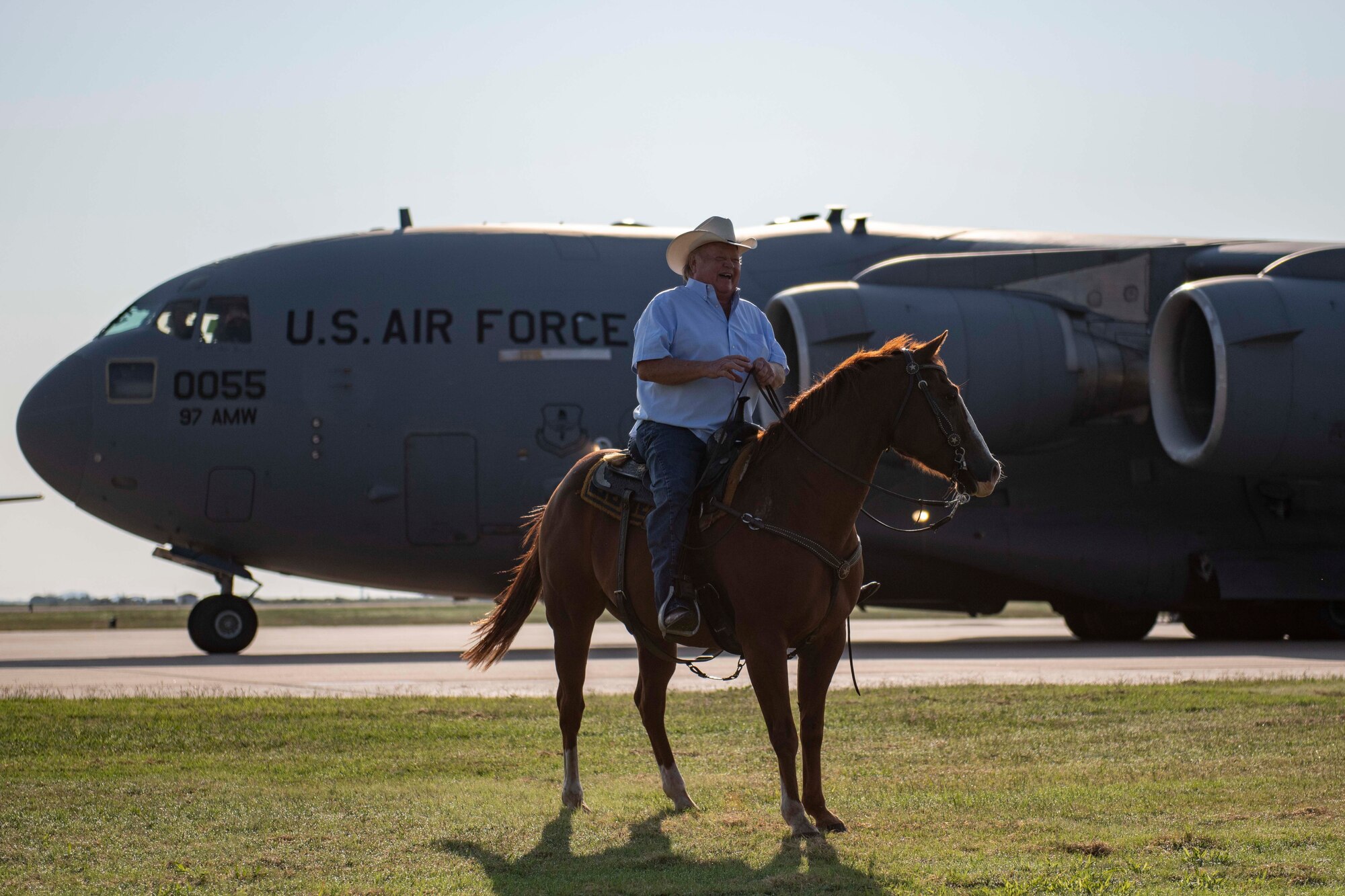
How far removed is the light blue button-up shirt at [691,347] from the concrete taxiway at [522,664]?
16.4 feet

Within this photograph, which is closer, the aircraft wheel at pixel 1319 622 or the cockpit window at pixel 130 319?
Result: the cockpit window at pixel 130 319

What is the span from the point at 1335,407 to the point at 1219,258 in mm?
2805

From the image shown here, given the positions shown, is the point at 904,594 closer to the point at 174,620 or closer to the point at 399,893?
the point at 399,893

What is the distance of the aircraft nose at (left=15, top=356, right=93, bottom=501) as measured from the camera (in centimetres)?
1599

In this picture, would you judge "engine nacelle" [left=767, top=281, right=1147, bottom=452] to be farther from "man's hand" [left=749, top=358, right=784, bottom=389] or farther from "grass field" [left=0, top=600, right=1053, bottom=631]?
"grass field" [left=0, top=600, right=1053, bottom=631]

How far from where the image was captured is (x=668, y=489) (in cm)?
613

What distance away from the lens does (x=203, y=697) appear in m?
10.5

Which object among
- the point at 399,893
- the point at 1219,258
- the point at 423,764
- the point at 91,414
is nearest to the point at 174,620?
the point at 91,414

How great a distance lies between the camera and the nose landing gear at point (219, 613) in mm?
16125

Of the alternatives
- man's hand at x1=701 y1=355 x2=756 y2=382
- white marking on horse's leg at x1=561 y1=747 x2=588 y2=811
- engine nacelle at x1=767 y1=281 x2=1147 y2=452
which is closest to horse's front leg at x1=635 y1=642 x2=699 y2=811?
white marking on horse's leg at x1=561 y1=747 x2=588 y2=811

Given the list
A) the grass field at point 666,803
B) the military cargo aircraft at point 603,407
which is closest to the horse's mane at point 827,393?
the grass field at point 666,803

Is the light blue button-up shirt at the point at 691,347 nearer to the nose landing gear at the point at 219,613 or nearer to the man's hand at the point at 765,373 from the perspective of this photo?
the man's hand at the point at 765,373

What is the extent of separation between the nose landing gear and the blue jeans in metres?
10.9

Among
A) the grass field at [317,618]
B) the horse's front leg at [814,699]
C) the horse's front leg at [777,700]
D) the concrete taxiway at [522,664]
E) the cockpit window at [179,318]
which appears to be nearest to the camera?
the horse's front leg at [777,700]
